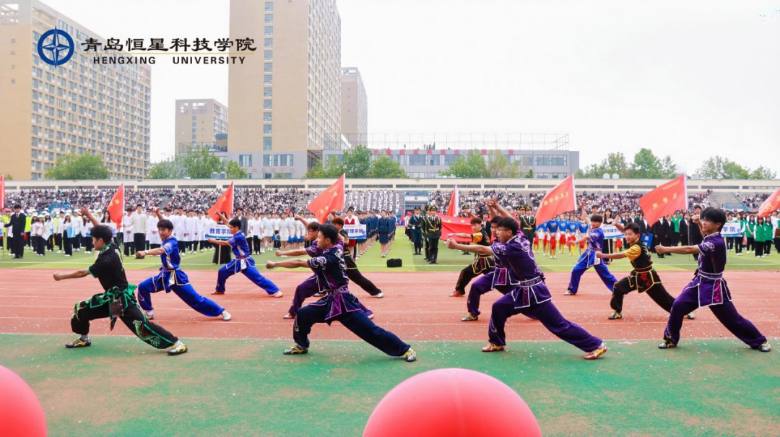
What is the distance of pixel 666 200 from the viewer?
616 inches

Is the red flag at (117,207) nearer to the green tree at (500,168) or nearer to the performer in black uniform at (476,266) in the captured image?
the performer in black uniform at (476,266)

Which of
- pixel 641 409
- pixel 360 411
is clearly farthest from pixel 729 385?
pixel 360 411

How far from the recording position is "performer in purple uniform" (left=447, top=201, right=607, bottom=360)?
6.42 metres

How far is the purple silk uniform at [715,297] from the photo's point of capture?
6.75 m

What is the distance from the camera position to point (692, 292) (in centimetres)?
689

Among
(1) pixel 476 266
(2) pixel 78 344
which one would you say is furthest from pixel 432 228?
(2) pixel 78 344

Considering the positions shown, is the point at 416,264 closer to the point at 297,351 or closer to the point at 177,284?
the point at 177,284

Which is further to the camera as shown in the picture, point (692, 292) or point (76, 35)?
point (76, 35)

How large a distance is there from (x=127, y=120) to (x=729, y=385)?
132054mm

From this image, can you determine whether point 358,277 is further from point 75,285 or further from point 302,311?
point 75,285

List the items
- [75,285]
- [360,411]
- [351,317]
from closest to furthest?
[360,411] < [351,317] < [75,285]

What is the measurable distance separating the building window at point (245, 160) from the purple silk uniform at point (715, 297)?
79.6 m

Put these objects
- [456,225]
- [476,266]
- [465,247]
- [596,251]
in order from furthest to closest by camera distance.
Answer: [456,225]
[596,251]
[476,266]
[465,247]

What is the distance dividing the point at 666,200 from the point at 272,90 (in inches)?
2849
